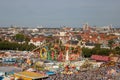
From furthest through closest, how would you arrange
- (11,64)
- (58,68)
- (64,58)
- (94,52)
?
1. (94,52)
2. (64,58)
3. (11,64)
4. (58,68)

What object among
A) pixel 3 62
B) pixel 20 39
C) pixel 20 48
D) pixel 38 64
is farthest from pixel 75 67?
pixel 20 39

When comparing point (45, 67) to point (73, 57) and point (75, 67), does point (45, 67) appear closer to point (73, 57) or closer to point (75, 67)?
point (75, 67)

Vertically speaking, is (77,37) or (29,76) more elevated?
(77,37)

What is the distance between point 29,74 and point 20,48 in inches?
960

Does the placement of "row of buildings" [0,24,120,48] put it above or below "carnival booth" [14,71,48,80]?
above

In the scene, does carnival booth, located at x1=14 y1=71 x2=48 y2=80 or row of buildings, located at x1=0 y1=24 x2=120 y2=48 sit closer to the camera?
carnival booth, located at x1=14 y1=71 x2=48 y2=80

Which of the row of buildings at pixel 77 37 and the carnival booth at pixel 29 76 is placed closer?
the carnival booth at pixel 29 76

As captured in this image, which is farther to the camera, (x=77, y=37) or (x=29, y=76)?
(x=77, y=37)

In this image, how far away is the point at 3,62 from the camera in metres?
32.3

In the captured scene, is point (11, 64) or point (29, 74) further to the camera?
point (11, 64)

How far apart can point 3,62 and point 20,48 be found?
14.2 m

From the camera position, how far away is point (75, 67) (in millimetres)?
28047

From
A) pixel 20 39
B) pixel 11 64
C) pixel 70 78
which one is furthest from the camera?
pixel 20 39

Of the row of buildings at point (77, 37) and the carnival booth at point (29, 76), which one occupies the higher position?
the row of buildings at point (77, 37)
